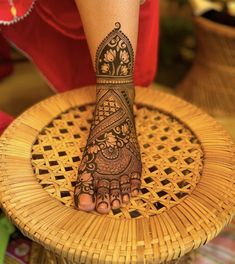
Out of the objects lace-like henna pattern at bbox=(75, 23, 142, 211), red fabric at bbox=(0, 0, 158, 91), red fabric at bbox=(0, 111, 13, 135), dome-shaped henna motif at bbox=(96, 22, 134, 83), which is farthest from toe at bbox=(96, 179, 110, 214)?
red fabric at bbox=(0, 0, 158, 91)

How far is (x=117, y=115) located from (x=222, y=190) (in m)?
0.25

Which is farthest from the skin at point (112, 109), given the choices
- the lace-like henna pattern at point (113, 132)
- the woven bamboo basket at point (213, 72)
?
the woven bamboo basket at point (213, 72)

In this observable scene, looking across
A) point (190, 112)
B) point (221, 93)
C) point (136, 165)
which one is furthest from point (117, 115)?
point (221, 93)

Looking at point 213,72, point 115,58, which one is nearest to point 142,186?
point 115,58

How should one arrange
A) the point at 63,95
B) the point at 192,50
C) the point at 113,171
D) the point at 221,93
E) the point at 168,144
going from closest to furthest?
1. the point at 113,171
2. the point at 168,144
3. the point at 63,95
4. the point at 221,93
5. the point at 192,50

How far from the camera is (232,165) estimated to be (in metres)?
0.75

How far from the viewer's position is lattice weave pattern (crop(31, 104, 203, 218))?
69 cm

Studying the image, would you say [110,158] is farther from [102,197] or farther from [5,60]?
[5,60]

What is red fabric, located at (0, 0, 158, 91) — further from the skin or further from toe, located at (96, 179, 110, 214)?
toe, located at (96, 179, 110, 214)

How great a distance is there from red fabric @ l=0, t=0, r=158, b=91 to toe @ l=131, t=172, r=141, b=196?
15.3 inches

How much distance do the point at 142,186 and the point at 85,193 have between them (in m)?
0.12

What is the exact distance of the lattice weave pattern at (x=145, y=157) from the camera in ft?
2.28

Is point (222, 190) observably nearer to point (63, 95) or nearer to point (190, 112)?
point (190, 112)

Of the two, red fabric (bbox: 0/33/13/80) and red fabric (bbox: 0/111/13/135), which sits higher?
red fabric (bbox: 0/33/13/80)
